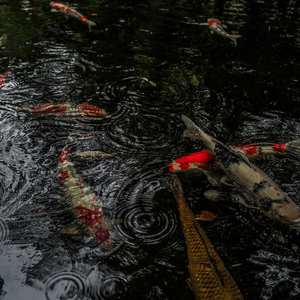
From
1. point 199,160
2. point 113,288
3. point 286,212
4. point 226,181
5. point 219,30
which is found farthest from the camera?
point 219,30

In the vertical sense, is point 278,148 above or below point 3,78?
above

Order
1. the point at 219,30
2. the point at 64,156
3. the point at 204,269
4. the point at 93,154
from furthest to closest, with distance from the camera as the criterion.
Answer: the point at 219,30 < the point at 93,154 < the point at 64,156 < the point at 204,269

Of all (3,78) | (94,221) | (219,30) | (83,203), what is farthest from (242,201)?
(219,30)

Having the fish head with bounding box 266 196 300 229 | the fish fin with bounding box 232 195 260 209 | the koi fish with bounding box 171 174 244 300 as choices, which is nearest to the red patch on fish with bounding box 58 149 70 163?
the koi fish with bounding box 171 174 244 300

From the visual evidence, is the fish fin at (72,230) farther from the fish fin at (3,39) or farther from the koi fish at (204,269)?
the fish fin at (3,39)

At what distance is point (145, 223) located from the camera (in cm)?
315

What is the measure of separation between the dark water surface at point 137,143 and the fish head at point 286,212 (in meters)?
0.15

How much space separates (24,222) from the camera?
10.2ft

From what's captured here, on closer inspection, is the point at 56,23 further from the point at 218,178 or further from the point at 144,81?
the point at 218,178

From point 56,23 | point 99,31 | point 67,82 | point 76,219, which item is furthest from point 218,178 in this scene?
point 56,23

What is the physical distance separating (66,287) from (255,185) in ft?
6.91

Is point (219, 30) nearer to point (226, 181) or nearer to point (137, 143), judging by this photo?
point (137, 143)

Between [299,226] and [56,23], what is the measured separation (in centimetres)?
898

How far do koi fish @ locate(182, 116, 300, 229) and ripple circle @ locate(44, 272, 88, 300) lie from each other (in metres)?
1.91
